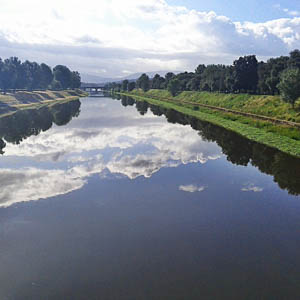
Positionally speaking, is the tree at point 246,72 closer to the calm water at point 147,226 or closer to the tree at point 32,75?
the calm water at point 147,226

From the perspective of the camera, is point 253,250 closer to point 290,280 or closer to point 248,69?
point 290,280

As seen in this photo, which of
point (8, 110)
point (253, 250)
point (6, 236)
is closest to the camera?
point (253, 250)

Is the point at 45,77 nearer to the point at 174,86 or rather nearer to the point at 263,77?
the point at 174,86

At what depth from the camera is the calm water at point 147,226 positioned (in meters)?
12.8

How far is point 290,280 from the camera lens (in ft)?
43.6

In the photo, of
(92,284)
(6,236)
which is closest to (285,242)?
(92,284)

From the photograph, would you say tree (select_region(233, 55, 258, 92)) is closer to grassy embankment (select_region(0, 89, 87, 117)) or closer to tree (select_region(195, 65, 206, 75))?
grassy embankment (select_region(0, 89, 87, 117))

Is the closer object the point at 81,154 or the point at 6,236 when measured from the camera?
the point at 6,236

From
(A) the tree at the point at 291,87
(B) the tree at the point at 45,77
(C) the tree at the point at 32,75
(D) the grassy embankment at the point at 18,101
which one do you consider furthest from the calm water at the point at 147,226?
(B) the tree at the point at 45,77

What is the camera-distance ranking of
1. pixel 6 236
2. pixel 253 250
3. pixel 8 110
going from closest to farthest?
pixel 253 250
pixel 6 236
pixel 8 110

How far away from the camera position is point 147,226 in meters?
18.1

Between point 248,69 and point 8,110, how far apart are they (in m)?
84.8

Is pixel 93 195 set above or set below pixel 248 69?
below

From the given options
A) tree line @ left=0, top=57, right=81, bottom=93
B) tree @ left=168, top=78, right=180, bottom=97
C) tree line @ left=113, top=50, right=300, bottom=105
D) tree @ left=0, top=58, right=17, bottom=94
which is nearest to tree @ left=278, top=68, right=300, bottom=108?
tree line @ left=113, top=50, right=300, bottom=105
